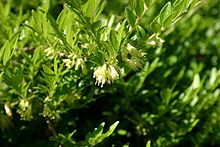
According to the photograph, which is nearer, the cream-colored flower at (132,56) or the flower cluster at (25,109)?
the cream-colored flower at (132,56)

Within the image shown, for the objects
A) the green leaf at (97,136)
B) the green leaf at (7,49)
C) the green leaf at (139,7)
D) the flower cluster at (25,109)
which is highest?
the green leaf at (7,49)

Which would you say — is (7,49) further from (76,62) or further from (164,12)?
(164,12)

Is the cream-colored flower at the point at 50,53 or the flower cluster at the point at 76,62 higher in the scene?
the cream-colored flower at the point at 50,53

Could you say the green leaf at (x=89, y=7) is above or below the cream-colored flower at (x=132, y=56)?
above

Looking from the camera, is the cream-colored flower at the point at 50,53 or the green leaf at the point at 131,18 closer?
the green leaf at the point at 131,18

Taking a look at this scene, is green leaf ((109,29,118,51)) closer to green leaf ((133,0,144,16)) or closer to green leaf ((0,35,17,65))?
green leaf ((133,0,144,16))

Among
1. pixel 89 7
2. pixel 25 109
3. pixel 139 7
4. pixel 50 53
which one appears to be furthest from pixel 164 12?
pixel 25 109

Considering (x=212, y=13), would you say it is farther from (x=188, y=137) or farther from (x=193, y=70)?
(x=188, y=137)

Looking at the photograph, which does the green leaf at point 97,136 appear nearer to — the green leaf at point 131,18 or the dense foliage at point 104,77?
the dense foliage at point 104,77

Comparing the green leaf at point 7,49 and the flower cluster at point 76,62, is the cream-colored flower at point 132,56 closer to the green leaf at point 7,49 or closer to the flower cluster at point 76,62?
the flower cluster at point 76,62

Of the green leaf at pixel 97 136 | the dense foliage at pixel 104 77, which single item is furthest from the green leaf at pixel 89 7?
the green leaf at pixel 97 136

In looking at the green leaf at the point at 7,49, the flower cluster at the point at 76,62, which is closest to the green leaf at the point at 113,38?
the flower cluster at the point at 76,62
